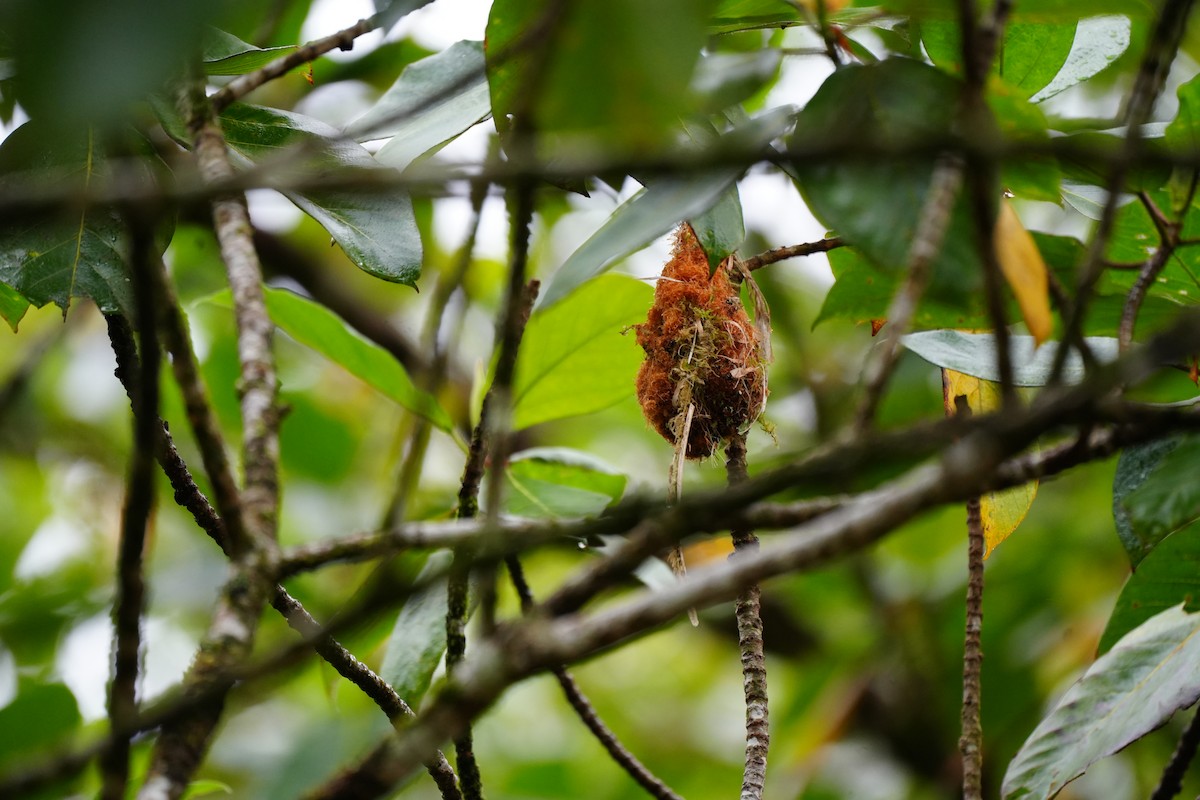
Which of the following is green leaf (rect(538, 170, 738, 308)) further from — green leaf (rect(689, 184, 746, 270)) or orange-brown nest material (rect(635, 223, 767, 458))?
orange-brown nest material (rect(635, 223, 767, 458))

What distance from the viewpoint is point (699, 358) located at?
0.85 m

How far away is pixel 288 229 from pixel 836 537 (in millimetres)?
1981

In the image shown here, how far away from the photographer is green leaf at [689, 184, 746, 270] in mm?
618

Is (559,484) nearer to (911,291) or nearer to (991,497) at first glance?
(991,497)

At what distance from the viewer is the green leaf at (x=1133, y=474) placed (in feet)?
2.27

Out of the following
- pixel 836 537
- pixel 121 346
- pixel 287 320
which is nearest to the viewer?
pixel 836 537

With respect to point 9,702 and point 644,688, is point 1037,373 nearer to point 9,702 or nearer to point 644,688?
point 9,702

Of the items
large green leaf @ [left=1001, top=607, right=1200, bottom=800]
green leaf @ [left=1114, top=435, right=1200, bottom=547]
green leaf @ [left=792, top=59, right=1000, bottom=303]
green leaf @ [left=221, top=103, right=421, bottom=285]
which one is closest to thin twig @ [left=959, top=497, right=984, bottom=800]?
large green leaf @ [left=1001, top=607, right=1200, bottom=800]

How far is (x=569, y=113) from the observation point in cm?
38

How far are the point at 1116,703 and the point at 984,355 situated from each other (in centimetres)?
27

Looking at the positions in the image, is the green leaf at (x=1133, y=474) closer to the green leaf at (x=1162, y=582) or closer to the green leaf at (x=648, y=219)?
the green leaf at (x=1162, y=582)

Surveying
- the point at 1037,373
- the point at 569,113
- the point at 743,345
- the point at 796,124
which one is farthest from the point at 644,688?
the point at 569,113

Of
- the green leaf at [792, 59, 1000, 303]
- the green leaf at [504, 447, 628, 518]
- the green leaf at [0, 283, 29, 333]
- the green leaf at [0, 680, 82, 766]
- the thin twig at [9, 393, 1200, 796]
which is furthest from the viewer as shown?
the green leaf at [0, 680, 82, 766]

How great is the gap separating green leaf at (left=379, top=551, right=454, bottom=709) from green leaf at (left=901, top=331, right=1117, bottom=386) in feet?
1.23
